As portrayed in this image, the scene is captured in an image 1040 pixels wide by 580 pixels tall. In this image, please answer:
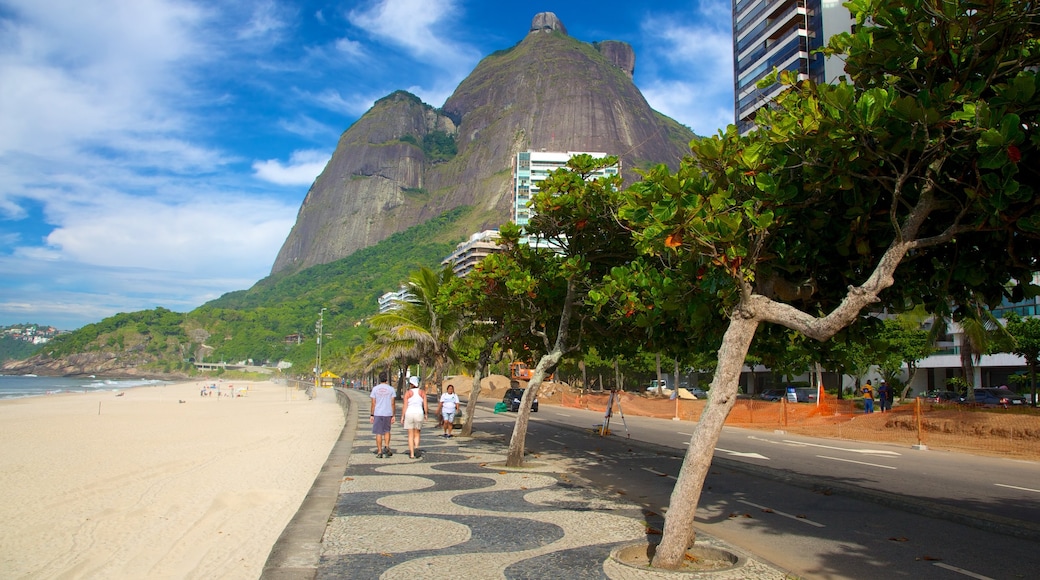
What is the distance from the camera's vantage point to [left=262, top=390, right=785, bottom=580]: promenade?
18.4ft

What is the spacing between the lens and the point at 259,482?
38.1 feet

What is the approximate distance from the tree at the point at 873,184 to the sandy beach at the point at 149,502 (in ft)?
15.7

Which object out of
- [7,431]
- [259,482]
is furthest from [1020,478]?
[7,431]

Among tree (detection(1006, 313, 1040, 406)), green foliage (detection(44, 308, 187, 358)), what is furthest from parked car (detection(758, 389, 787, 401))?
green foliage (detection(44, 308, 187, 358))

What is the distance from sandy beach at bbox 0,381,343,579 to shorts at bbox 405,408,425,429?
1.98 metres

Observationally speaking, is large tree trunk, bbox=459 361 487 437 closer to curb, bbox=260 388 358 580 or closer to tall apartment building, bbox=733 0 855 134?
curb, bbox=260 388 358 580

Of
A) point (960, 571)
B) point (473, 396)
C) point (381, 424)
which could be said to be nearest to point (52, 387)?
point (473, 396)

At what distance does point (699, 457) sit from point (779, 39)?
57747 millimetres

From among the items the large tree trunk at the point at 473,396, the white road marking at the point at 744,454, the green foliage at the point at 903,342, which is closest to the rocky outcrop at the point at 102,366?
the green foliage at the point at 903,342

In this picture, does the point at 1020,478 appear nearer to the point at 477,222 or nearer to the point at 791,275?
the point at 791,275

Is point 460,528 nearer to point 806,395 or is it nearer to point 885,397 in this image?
point 885,397

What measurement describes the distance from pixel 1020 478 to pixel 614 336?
7.78 metres

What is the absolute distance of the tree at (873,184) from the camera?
203 inches

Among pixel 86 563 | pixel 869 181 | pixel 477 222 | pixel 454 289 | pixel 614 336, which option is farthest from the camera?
pixel 477 222
